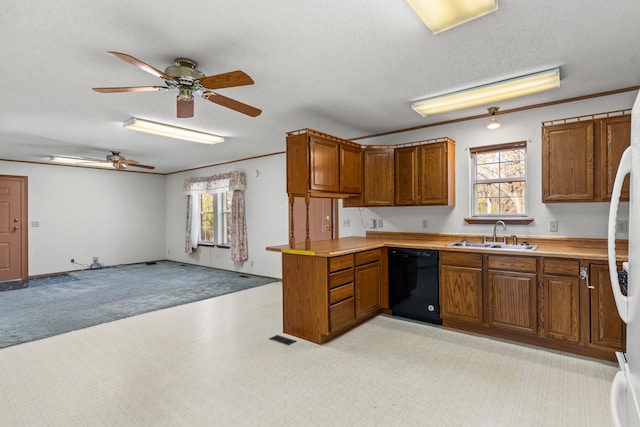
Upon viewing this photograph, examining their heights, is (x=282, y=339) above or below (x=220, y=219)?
below

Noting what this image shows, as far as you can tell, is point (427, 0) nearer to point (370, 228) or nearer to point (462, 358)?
point (462, 358)

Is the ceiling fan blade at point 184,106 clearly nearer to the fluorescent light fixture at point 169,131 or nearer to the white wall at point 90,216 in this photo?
the fluorescent light fixture at point 169,131

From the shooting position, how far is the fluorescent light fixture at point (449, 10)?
172 centimetres

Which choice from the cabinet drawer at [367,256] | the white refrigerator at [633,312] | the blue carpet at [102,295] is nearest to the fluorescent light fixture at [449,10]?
the white refrigerator at [633,312]

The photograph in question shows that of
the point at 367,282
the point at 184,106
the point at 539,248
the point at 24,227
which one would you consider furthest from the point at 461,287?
the point at 24,227

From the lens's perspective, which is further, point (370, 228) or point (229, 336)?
point (370, 228)

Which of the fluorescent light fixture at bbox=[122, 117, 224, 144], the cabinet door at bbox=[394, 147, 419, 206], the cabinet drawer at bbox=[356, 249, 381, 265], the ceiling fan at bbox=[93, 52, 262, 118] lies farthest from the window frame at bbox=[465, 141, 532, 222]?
the fluorescent light fixture at bbox=[122, 117, 224, 144]

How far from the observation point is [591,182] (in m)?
2.91

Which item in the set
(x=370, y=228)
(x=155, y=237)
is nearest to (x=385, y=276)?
(x=370, y=228)

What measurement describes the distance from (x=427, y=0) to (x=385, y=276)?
288 centimetres

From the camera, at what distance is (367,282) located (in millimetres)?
3625

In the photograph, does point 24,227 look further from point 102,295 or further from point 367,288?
point 367,288

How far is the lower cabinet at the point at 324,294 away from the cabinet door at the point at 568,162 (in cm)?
195

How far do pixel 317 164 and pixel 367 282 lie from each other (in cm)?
143
